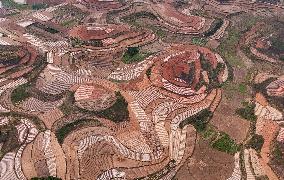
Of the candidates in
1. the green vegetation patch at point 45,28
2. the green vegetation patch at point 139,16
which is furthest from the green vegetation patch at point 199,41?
the green vegetation patch at point 45,28

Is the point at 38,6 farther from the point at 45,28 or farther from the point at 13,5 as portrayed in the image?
the point at 45,28

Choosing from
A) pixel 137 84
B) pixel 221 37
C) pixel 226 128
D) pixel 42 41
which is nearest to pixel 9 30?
pixel 42 41

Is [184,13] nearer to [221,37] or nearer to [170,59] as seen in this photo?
[221,37]

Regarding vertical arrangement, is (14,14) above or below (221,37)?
below

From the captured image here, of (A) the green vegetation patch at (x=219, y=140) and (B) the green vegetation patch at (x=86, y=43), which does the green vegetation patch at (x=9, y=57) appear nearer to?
(B) the green vegetation patch at (x=86, y=43)

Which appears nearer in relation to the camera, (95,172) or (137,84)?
(95,172)

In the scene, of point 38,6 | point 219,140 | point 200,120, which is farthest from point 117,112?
point 38,6

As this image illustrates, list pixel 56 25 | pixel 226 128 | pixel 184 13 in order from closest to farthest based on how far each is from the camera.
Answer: pixel 226 128 < pixel 56 25 < pixel 184 13

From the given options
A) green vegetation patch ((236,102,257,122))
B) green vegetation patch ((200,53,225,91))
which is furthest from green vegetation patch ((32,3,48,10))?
green vegetation patch ((236,102,257,122))
